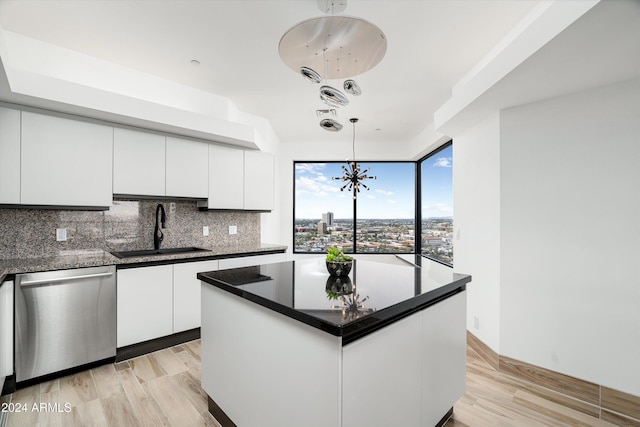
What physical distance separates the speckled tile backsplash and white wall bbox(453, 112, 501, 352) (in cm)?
283

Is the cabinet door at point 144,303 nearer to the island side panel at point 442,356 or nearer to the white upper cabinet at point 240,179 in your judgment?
the white upper cabinet at point 240,179

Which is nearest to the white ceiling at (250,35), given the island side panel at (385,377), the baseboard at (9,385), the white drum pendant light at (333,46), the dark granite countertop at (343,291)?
the white drum pendant light at (333,46)

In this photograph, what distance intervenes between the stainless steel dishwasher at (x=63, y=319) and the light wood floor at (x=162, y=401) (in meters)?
0.16

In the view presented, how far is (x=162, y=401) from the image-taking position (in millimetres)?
2053

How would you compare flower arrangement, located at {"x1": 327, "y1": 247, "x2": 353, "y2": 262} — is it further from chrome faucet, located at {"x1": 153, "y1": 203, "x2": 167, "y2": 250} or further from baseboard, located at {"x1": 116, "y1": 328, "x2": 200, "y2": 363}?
chrome faucet, located at {"x1": 153, "y1": 203, "x2": 167, "y2": 250}

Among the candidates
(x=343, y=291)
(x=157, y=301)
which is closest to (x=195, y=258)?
(x=157, y=301)

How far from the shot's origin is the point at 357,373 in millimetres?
1130

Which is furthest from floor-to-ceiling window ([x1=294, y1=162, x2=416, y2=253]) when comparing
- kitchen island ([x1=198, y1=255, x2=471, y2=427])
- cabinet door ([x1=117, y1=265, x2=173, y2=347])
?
kitchen island ([x1=198, y1=255, x2=471, y2=427])

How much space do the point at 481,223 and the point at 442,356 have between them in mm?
1676

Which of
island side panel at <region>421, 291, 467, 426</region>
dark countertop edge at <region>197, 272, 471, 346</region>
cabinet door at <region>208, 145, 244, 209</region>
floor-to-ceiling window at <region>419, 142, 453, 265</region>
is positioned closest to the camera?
dark countertop edge at <region>197, 272, 471, 346</region>

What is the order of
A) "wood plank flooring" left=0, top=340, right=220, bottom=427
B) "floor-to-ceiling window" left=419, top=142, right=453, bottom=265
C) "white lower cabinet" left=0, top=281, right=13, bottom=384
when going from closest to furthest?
"wood plank flooring" left=0, top=340, right=220, bottom=427 → "white lower cabinet" left=0, top=281, right=13, bottom=384 → "floor-to-ceiling window" left=419, top=142, right=453, bottom=265

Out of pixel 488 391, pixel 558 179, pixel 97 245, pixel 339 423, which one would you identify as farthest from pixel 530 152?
pixel 97 245

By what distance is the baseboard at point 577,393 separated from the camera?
6.40 feet

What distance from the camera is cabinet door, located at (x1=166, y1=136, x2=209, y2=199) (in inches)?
127
